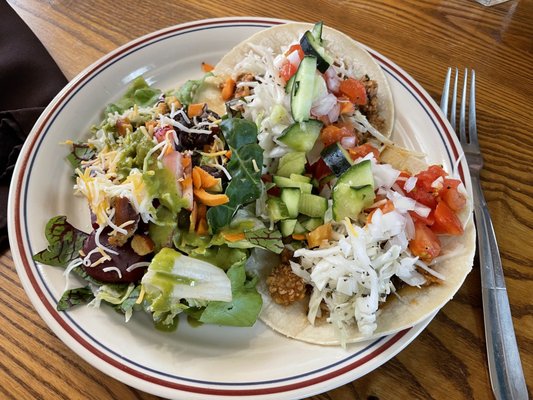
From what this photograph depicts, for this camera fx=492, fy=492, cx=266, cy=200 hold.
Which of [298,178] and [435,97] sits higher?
[435,97]

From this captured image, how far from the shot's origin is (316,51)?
2.36 metres

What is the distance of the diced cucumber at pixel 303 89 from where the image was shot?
222 cm

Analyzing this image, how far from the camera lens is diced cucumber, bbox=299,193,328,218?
204cm

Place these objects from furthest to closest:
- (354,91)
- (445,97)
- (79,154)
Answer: (445,97) < (354,91) < (79,154)

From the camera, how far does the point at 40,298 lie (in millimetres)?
1849

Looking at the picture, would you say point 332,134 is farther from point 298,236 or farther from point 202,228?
point 202,228

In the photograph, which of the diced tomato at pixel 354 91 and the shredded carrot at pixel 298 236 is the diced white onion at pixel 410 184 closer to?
the shredded carrot at pixel 298 236

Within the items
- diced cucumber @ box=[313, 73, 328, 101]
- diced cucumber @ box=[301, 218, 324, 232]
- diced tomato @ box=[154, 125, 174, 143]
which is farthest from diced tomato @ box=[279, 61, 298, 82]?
diced cucumber @ box=[301, 218, 324, 232]

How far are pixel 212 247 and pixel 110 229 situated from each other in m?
0.41

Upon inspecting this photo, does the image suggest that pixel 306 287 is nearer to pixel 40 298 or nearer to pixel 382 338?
pixel 382 338

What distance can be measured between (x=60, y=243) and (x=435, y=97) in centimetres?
208

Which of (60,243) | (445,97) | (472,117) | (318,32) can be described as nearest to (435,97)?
(445,97)

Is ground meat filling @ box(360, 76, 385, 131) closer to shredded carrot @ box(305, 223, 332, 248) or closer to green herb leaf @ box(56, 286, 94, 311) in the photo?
shredded carrot @ box(305, 223, 332, 248)

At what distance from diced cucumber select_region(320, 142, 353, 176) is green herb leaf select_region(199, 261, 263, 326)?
1.83ft
